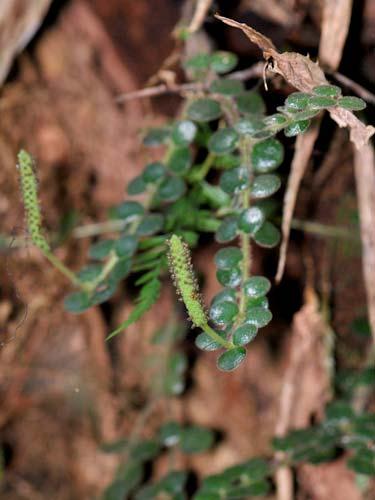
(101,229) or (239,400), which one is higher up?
(101,229)

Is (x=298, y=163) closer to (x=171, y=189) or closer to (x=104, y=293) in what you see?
(x=171, y=189)

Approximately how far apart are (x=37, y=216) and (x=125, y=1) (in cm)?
83

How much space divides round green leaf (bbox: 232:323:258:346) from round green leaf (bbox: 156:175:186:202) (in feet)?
1.30

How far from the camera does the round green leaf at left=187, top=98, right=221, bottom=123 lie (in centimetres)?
111

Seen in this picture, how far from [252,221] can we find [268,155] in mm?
112

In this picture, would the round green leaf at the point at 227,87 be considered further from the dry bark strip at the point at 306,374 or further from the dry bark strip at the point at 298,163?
the dry bark strip at the point at 306,374

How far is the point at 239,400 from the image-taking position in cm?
176

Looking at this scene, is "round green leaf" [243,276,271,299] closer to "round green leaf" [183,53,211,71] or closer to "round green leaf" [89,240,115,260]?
"round green leaf" [89,240,115,260]

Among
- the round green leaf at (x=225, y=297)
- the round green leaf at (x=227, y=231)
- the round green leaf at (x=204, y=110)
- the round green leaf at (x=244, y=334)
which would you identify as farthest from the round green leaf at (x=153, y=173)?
the round green leaf at (x=244, y=334)

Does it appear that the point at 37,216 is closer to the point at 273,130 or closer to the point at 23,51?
the point at 273,130

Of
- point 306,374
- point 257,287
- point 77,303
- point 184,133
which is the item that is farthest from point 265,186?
point 306,374

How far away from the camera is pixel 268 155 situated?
1.00 metres

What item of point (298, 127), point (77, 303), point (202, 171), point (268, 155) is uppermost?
point (298, 127)

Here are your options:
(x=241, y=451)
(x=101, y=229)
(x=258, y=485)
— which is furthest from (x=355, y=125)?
(x=241, y=451)
